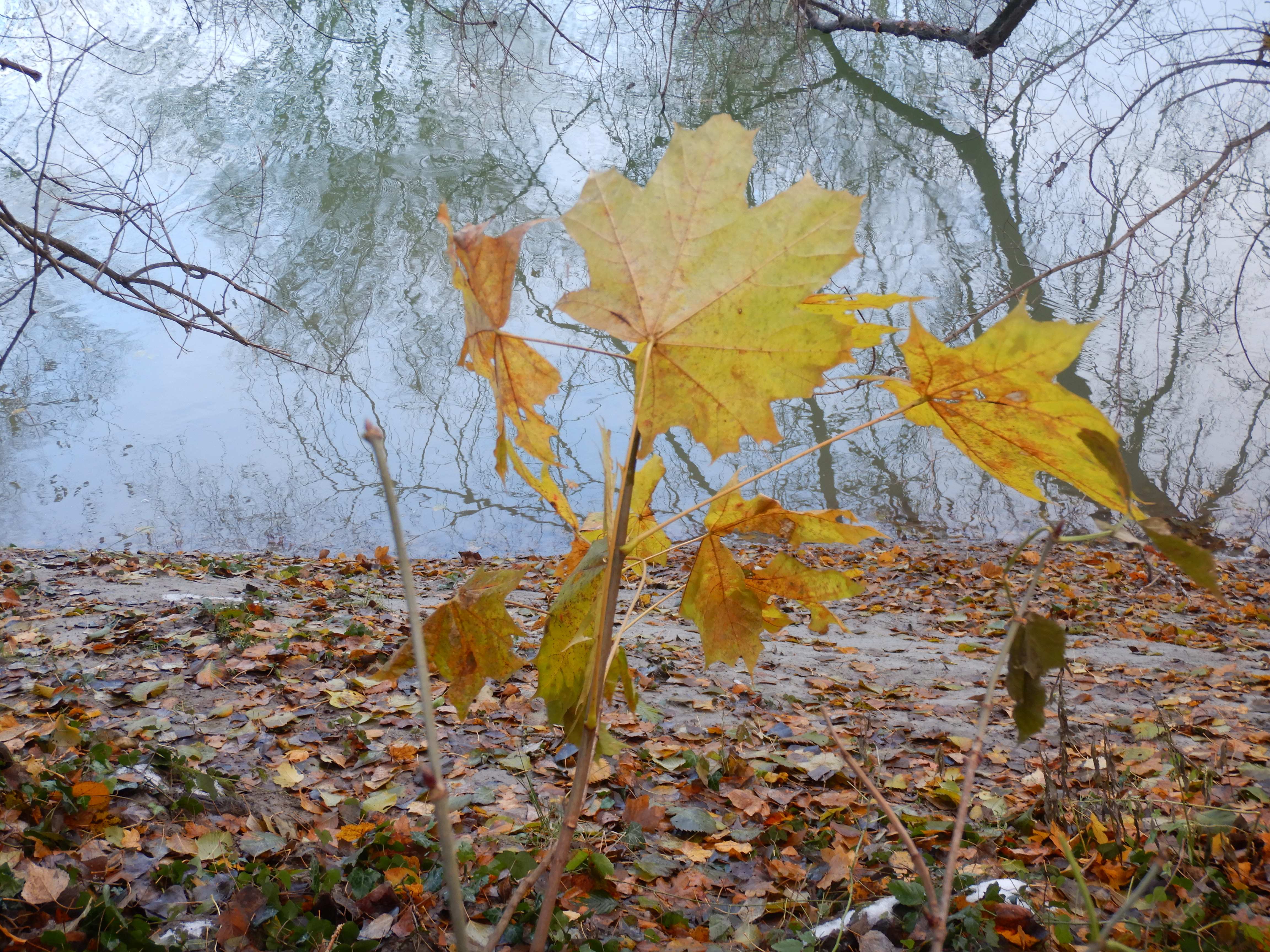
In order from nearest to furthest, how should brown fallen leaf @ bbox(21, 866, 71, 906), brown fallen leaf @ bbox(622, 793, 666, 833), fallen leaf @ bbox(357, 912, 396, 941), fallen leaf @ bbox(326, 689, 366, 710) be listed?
brown fallen leaf @ bbox(21, 866, 71, 906)
fallen leaf @ bbox(357, 912, 396, 941)
brown fallen leaf @ bbox(622, 793, 666, 833)
fallen leaf @ bbox(326, 689, 366, 710)

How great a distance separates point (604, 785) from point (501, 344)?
5.54 feet

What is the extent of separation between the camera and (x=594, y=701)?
Answer: 699 mm

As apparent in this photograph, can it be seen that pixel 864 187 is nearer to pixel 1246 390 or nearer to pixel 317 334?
pixel 1246 390

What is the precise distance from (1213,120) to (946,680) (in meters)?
9.77

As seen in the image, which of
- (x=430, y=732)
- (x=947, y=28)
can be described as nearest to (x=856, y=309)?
(x=430, y=732)

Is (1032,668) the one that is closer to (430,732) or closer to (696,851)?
(430,732)

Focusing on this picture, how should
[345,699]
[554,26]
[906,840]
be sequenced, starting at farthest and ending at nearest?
[554,26]
[345,699]
[906,840]

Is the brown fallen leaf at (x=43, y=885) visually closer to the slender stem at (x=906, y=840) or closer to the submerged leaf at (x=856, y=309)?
the slender stem at (x=906, y=840)

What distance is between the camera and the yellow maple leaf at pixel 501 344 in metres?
0.73

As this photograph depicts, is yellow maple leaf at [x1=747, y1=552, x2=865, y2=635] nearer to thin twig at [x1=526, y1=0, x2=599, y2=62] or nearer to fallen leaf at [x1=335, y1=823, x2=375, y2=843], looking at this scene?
fallen leaf at [x1=335, y1=823, x2=375, y2=843]

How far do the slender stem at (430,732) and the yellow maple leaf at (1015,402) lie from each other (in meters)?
0.46

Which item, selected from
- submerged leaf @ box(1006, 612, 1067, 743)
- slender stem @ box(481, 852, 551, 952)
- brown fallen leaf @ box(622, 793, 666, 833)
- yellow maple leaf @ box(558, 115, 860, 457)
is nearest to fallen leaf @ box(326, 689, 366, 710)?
brown fallen leaf @ box(622, 793, 666, 833)

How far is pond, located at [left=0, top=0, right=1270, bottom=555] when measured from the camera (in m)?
7.70

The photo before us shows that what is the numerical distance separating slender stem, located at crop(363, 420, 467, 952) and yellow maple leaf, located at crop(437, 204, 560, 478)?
0.19 meters
